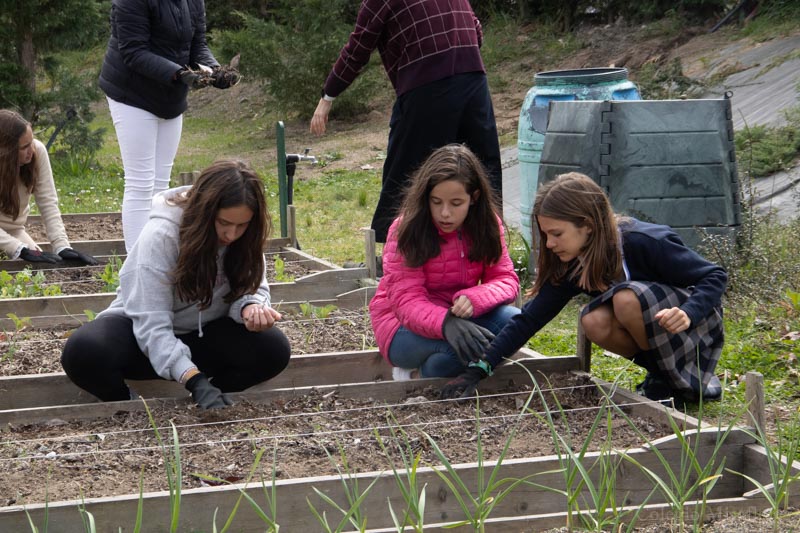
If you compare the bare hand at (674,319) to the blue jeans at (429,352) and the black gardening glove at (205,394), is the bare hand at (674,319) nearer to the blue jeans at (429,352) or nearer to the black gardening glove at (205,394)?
the blue jeans at (429,352)

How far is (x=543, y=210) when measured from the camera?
3.06 meters

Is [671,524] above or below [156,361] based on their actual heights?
below

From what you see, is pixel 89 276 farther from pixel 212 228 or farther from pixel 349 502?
pixel 349 502

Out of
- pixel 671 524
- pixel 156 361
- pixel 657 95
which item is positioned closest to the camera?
pixel 671 524

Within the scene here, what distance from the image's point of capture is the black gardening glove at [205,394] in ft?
9.81

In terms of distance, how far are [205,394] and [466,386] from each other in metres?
0.82

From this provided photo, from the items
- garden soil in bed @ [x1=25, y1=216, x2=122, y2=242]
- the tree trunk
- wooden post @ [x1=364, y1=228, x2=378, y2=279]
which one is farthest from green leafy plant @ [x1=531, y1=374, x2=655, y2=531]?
the tree trunk

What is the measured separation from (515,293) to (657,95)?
4056 millimetres

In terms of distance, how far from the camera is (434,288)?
139 inches

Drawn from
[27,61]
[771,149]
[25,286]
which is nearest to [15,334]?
[25,286]

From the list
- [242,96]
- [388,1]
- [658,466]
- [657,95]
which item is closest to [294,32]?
[242,96]

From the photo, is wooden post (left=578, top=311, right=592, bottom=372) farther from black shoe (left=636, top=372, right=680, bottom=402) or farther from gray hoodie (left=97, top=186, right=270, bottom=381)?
gray hoodie (left=97, top=186, right=270, bottom=381)

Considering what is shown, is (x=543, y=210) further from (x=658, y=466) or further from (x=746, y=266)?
(x=746, y=266)

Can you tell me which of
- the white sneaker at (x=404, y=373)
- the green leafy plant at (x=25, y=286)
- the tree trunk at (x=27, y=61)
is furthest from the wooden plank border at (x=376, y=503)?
the tree trunk at (x=27, y=61)
